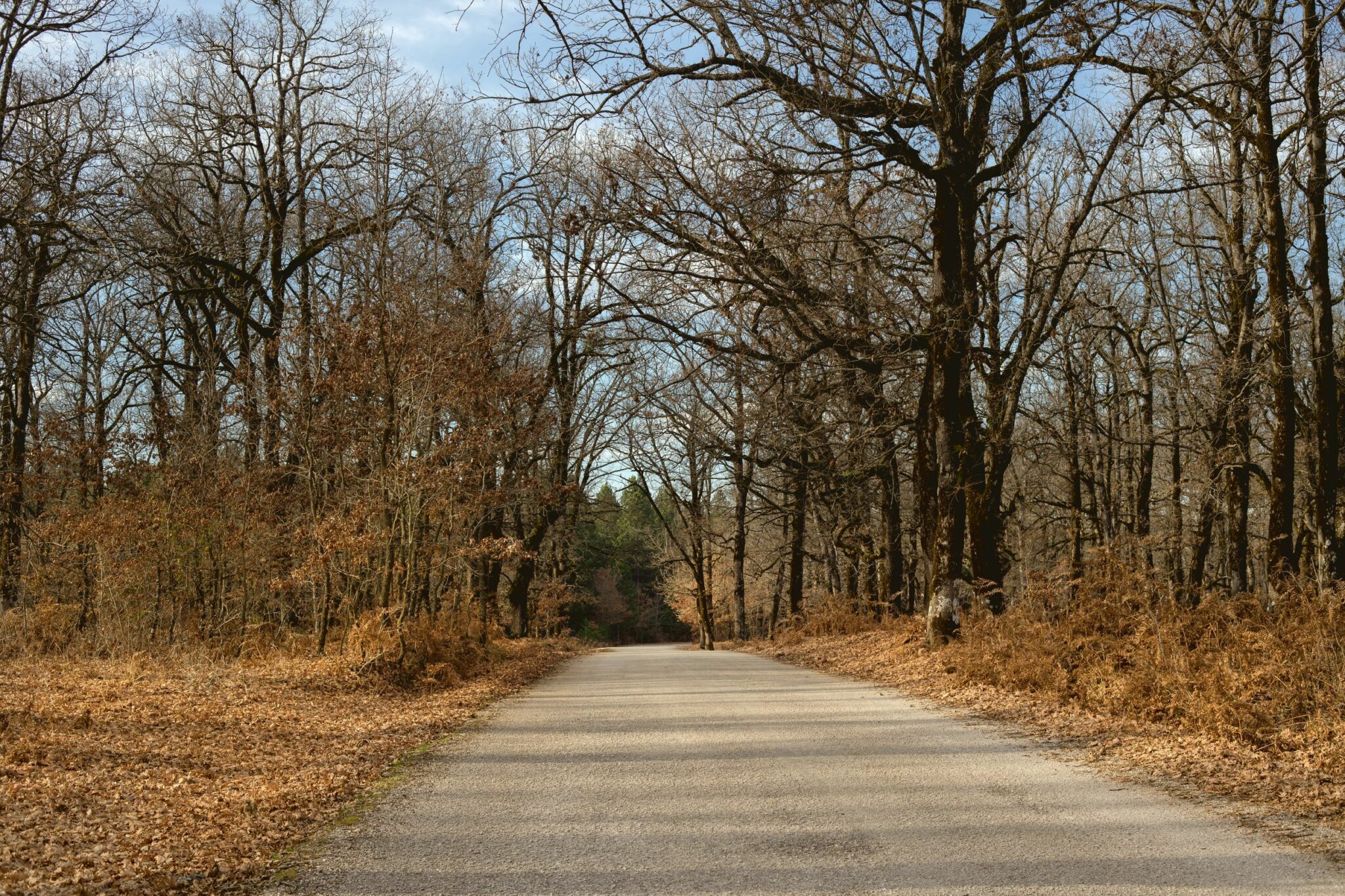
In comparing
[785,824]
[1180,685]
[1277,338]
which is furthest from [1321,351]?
[785,824]

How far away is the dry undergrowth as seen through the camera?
21.9 ft

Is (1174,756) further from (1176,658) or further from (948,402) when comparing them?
(948,402)

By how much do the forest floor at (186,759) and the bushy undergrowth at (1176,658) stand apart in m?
6.41

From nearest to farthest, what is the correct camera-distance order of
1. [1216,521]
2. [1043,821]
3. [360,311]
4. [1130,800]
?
[1043,821] → [1130,800] → [360,311] → [1216,521]

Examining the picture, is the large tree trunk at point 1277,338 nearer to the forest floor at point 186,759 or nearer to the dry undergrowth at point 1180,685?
the dry undergrowth at point 1180,685

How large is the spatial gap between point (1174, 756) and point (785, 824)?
3.50 metres

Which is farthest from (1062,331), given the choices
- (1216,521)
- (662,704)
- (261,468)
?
(261,468)

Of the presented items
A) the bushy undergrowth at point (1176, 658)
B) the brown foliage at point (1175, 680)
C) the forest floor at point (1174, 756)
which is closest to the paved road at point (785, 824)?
the forest floor at point (1174, 756)

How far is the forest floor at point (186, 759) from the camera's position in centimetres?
523

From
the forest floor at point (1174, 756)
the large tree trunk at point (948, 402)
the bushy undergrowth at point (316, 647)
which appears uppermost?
the large tree trunk at point (948, 402)

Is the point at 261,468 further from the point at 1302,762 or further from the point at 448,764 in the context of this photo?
the point at 1302,762

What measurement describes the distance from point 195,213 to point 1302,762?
996 inches

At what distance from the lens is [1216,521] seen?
2811 centimetres

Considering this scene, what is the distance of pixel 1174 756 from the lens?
24.4 ft
